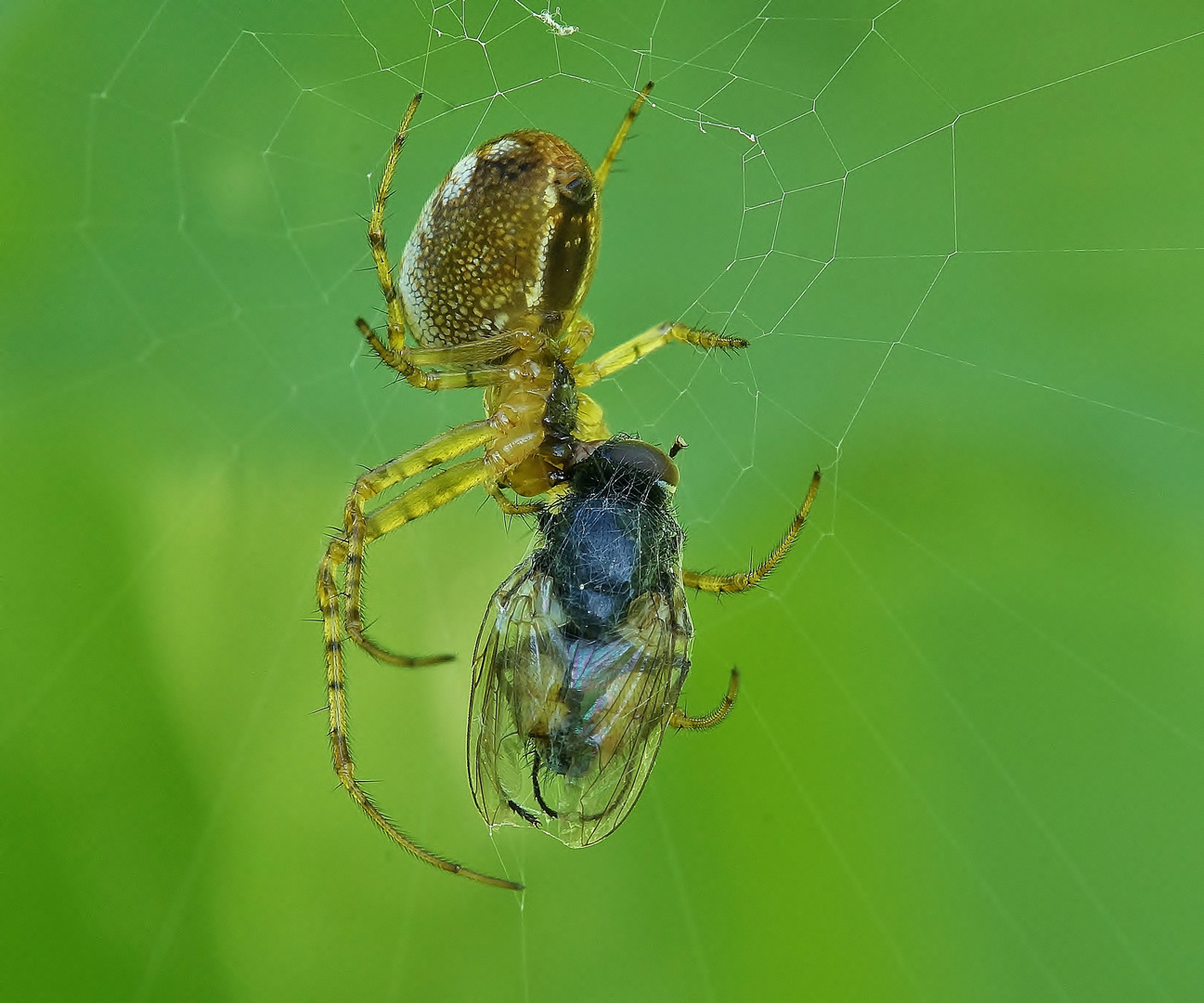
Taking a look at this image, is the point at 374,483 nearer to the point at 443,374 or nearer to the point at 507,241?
the point at 443,374

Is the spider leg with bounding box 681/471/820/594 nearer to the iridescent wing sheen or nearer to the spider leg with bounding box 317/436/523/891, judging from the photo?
the iridescent wing sheen

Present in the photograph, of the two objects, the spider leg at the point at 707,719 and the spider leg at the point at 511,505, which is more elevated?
the spider leg at the point at 511,505

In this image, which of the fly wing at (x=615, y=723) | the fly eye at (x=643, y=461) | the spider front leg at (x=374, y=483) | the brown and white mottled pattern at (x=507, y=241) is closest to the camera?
the fly wing at (x=615, y=723)

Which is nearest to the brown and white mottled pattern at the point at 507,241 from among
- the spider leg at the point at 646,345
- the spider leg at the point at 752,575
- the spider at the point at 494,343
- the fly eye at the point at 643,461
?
the spider at the point at 494,343

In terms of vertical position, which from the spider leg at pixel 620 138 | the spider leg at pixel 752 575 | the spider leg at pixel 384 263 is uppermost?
the spider leg at pixel 620 138

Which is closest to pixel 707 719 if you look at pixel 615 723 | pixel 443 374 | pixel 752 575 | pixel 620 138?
pixel 752 575

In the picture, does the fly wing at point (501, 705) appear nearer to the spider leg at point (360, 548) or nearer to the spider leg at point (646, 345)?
the spider leg at point (360, 548)

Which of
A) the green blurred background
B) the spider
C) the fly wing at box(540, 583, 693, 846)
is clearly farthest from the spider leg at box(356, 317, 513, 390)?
the fly wing at box(540, 583, 693, 846)
